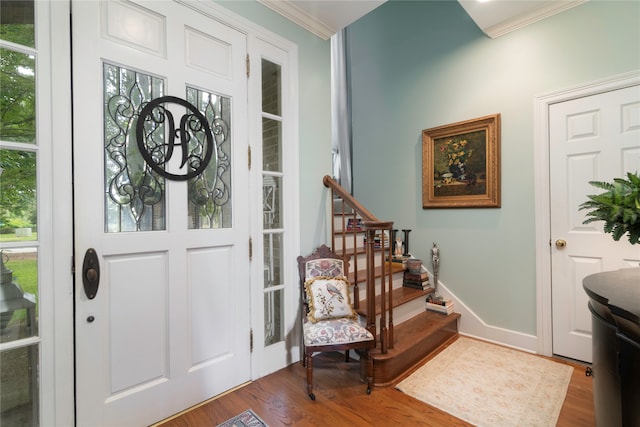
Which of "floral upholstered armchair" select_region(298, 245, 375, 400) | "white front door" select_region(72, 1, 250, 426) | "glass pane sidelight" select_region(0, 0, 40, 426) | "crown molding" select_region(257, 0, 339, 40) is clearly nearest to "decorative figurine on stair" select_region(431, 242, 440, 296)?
"floral upholstered armchair" select_region(298, 245, 375, 400)

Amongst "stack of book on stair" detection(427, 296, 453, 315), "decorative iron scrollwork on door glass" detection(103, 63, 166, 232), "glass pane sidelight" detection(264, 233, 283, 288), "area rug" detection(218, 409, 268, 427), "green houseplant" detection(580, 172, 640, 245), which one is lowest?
"area rug" detection(218, 409, 268, 427)

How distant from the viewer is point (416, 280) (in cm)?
294

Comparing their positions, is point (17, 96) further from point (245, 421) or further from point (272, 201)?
point (245, 421)

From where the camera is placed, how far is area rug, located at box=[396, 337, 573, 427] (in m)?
1.67

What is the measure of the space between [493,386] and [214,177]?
7.76 feet

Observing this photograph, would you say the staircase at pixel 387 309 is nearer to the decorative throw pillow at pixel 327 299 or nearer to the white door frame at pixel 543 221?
the decorative throw pillow at pixel 327 299

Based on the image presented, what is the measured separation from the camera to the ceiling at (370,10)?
85.4 inches

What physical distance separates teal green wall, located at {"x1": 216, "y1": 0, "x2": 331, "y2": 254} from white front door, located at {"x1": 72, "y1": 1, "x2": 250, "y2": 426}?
0.52 m

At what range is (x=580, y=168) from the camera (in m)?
2.25

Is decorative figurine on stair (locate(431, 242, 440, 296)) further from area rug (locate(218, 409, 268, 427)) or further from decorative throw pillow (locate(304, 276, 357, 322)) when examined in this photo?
area rug (locate(218, 409, 268, 427))

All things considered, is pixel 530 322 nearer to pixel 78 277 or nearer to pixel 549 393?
pixel 549 393

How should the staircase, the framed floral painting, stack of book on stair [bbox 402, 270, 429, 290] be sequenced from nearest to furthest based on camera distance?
the staircase, the framed floral painting, stack of book on stair [bbox 402, 270, 429, 290]

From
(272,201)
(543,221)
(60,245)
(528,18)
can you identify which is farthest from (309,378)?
(528,18)

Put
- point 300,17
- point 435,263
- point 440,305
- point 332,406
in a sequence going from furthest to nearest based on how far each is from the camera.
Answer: point 435,263 → point 440,305 → point 300,17 → point 332,406
